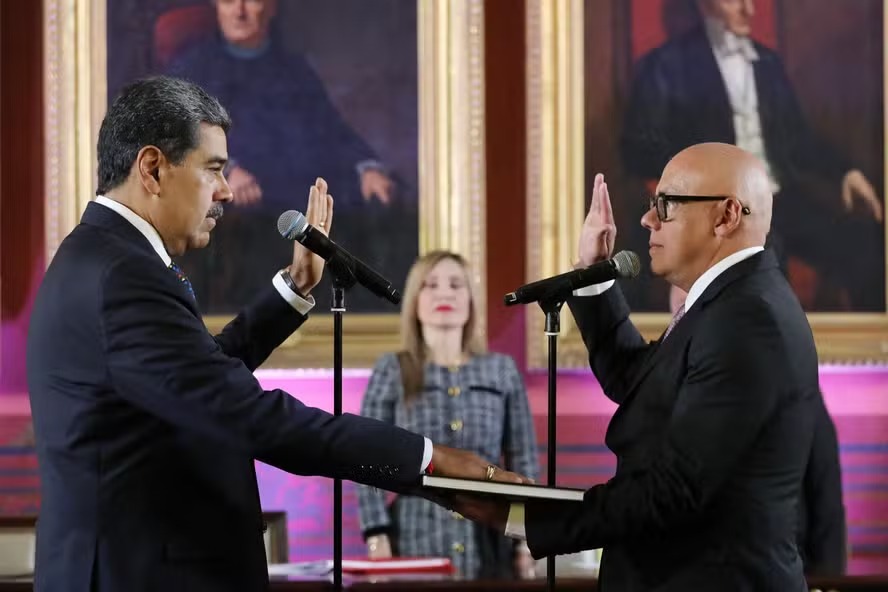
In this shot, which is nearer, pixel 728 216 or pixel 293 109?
pixel 728 216

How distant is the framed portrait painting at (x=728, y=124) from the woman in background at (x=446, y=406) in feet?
2.95

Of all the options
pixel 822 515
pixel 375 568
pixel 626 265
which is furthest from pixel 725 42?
pixel 626 265

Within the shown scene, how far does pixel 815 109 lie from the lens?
5.93m

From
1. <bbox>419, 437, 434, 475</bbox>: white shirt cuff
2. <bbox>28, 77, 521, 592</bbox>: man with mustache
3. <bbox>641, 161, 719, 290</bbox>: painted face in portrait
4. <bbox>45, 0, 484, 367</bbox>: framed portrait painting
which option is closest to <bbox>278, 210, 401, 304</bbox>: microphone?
<bbox>28, 77, 521, 592</bbox>: man with mustache

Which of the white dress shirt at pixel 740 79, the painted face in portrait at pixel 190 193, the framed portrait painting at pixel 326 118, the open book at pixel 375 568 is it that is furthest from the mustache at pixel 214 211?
the white dress shirt at pixel 740 79

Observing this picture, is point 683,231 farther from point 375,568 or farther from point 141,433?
point 375,568

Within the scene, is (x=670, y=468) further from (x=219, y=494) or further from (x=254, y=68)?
(x=254, y=68)

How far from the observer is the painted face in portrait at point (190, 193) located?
8.48ft

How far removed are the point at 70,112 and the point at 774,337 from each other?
4.06m

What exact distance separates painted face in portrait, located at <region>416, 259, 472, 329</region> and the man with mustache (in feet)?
7.71

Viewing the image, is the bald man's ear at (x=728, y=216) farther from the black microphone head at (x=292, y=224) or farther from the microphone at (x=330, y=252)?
the black microphone head at (x=292, y=224)

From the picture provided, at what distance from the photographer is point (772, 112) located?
5.90 metres

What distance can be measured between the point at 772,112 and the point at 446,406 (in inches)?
88.8

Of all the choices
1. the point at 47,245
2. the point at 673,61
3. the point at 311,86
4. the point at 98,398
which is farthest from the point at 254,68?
the point at 98,398
